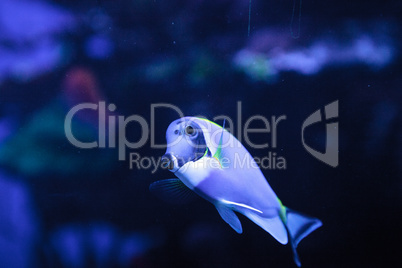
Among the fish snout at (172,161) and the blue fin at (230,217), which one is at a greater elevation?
the fish snout at (172,161)

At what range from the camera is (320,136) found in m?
1.19

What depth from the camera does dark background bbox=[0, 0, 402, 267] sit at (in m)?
1.16

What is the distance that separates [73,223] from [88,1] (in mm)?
988

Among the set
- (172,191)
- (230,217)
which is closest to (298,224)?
(230,217)

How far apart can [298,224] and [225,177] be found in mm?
313

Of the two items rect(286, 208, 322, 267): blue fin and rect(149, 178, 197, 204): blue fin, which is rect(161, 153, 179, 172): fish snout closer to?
rect(149, 178, 197, 204): blue fin

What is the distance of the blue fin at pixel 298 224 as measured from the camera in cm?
101

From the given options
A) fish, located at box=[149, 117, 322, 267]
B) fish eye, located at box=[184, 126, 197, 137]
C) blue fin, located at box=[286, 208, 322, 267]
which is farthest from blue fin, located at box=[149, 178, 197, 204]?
blue fin, located at box=[286, 208, 322, 267]

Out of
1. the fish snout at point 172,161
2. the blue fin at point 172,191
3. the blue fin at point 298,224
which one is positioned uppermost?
the fish snout at point 172,161

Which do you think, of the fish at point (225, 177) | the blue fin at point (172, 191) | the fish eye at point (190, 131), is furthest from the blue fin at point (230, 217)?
the fish eye at point (190, 131)

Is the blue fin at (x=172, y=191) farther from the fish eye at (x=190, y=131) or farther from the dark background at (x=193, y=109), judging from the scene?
the fish eye at (x=190, y=131)

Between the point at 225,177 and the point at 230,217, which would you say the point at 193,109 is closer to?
the point at 225,177

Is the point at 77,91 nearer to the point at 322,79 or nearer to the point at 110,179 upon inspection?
the point at 110,179

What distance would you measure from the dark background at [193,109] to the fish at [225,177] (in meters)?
0.14
